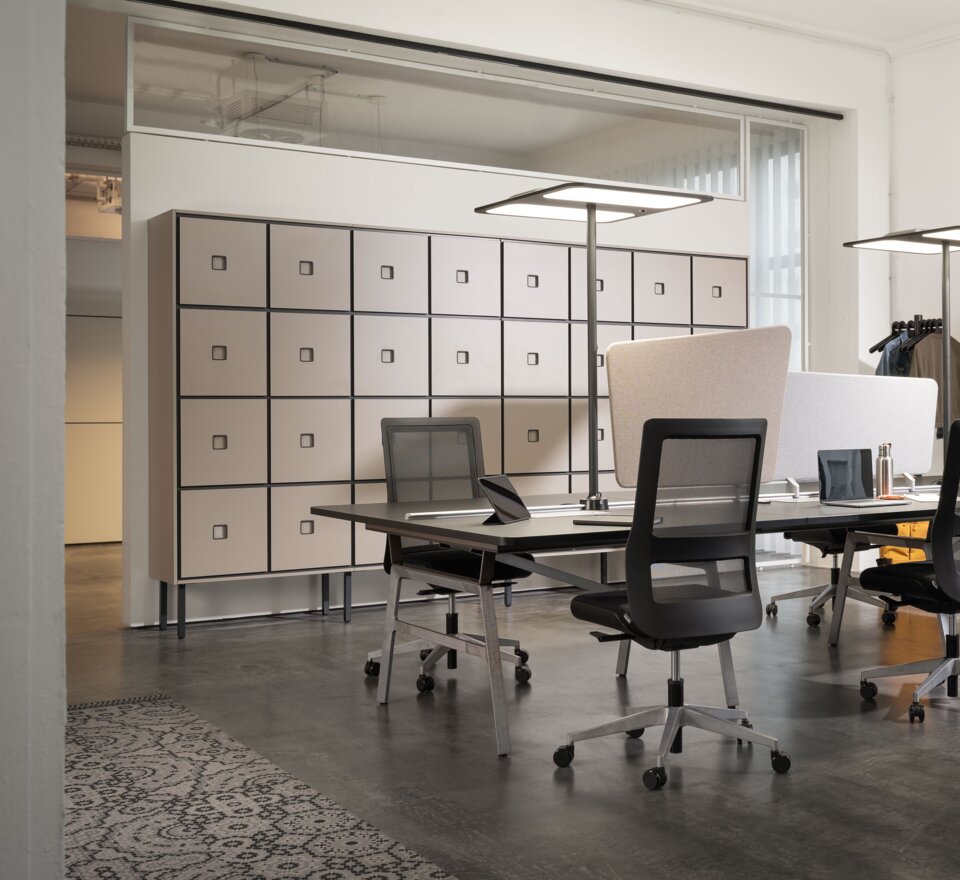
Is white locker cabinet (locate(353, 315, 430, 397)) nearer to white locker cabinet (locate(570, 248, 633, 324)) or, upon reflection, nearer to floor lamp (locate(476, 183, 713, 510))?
white locker cabinet (locate(570, 248, 633, 324))

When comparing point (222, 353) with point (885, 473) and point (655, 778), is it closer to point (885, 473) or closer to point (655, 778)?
point (885, 473)

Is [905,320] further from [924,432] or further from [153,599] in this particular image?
[153,599]

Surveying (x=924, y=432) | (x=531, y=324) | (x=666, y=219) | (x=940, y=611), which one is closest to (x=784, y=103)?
(x=666, y=219)

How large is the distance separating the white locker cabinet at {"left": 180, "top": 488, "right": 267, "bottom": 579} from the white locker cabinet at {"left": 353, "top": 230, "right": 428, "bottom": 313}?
3.98 ft

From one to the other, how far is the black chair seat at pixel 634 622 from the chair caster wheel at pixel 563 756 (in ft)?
1.29

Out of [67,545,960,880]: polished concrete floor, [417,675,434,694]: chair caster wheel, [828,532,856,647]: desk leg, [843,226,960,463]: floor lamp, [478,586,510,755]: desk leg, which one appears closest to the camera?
[67,545,960,880]: polished concrete floor

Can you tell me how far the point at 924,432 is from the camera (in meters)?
5.21

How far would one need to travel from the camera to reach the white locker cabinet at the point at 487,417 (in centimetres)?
643

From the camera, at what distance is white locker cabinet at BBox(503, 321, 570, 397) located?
6.59 m

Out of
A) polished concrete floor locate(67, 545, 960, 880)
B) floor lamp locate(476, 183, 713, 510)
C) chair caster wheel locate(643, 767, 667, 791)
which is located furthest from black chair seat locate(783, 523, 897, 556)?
chair caster wheel locate(643, 767, 667, 791)

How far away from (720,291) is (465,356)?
1931mm

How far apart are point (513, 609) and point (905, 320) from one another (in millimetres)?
3883

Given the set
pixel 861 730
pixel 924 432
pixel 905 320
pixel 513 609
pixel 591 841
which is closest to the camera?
pixel 591 841

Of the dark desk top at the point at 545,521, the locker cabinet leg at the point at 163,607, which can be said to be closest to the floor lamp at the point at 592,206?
the dark desk top at the point at 545,521
